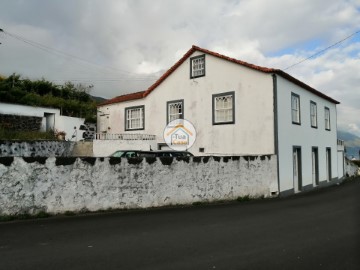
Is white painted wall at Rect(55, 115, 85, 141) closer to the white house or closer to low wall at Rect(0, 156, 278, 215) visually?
the white house

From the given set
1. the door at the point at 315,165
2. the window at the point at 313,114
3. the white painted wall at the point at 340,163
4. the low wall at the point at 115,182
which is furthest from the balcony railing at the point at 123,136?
the white painted wall at the point at 340,163

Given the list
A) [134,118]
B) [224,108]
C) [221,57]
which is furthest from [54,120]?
[221,57]

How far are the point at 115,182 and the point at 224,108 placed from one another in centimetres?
968

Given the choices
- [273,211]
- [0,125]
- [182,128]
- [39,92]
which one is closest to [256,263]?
[273,211]

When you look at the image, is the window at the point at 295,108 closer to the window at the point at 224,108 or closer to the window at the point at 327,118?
the window at the point at 224,108

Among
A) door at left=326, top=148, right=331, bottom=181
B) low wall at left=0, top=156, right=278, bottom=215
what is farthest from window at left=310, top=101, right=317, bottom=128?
low wall at left=0, top=156, right=278, bottom=215

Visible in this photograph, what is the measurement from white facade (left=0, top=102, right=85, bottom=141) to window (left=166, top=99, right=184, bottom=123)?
8.69 metres

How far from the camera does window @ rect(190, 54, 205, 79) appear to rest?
65.8 ft

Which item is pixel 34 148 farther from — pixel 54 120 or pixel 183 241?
pixel 183 241

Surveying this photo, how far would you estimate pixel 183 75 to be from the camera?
20.9 meters

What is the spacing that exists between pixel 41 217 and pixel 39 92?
79.1ft

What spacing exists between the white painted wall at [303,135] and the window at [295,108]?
29cm

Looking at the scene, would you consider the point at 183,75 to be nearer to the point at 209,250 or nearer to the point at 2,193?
the point at 2,193

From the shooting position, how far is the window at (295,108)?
18.9 meters
